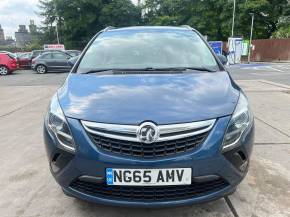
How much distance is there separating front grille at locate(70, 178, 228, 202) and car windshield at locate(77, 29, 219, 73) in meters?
1.36

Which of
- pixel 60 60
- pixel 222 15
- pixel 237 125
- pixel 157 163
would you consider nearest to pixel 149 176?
pixel 157 163

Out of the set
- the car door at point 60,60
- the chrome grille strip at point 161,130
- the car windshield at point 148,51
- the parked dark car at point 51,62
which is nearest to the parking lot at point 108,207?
the chrome grille strip at point 161,130

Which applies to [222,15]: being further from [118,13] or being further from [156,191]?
[156,191]

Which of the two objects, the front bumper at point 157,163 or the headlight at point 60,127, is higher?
the headlight at point 60,127

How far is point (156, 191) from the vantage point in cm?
242

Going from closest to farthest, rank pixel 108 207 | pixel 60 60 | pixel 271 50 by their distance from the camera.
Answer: pixel 108 207, pixel 60 60, pixel 271 50

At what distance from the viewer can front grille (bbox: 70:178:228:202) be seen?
242cm

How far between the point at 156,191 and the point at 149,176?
0.49 feet

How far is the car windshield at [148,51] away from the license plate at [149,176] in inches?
53.4

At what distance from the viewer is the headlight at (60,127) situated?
2.48 metres

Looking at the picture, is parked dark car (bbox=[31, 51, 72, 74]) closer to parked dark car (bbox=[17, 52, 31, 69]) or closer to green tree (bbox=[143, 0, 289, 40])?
parked dark car (bbox=[17, 52, 31, 69])

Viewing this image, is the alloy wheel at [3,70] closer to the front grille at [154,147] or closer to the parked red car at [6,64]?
the parked red car at [6,64]

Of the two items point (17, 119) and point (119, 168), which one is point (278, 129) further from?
point (17, 119)

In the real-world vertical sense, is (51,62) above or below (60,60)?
below
